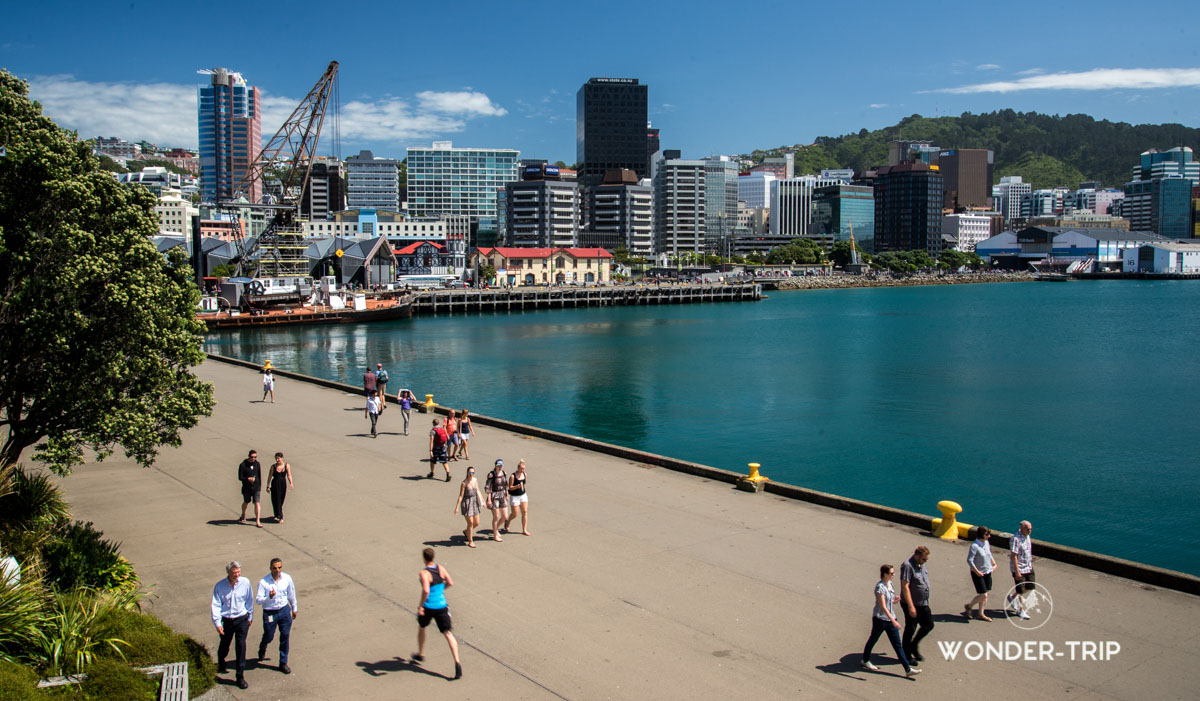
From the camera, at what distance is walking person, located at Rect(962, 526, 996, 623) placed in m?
12.2

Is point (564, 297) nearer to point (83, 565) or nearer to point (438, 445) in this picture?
point (438, 445)

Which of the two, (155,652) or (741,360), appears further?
(741,360)

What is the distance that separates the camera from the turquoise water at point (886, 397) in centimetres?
2688

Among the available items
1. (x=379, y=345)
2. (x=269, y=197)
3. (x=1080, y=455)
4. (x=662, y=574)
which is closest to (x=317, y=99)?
(x=269, y=197)

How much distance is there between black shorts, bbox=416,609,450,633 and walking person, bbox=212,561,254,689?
2033 mm

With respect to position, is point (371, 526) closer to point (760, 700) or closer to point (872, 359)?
point (760, 700)

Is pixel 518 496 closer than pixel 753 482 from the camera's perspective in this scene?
Yes

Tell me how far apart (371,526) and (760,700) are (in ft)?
30.4

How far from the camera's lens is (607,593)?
13.4 meters

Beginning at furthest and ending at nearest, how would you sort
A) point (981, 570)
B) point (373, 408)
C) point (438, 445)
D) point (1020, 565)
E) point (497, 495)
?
point (373, 408) < point (438, 445) < point (497, 495) < point (1020, 565) < point (981, 570)

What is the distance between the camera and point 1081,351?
68125 millimetres

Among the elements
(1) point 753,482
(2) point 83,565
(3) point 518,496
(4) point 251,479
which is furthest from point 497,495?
(1) point 753,482

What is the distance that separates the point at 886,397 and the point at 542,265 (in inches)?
4802

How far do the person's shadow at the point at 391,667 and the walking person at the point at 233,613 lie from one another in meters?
1.36
